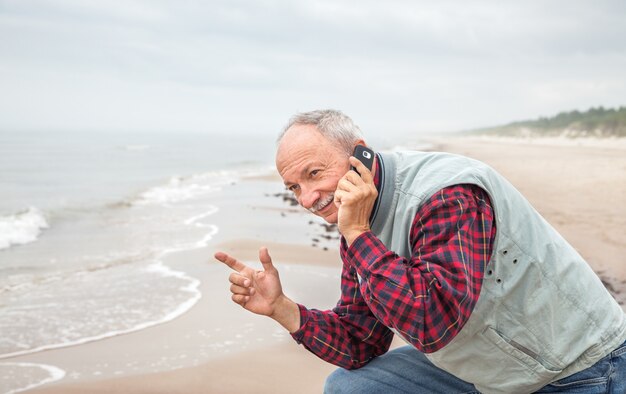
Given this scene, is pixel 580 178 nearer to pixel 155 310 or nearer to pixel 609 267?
pixel 609 267

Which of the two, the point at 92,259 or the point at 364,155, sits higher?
the point at 364,155

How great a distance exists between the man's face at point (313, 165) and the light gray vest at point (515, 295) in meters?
0.20

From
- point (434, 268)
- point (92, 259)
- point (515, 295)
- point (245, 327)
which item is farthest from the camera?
point (92, 259)

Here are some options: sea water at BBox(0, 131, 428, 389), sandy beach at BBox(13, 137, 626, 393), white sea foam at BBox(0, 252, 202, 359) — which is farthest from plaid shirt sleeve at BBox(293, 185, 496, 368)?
white sea foam at BBox(0, 252, 202, 359)

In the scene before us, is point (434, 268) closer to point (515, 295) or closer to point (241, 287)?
point (515, 295)

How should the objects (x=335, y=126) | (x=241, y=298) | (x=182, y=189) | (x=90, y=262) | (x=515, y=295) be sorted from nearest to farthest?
(x=515, y=295), (x=335, y=126), (x=241, y=298), (x=90, y=262), (x=182, y=189)

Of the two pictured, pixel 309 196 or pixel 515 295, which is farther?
pixel 309 196

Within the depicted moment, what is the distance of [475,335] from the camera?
90.6 inches

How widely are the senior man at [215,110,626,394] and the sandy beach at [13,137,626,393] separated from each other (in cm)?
215

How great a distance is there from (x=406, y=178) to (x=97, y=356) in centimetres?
386

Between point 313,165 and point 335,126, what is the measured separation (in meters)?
0.18

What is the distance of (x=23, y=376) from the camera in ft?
15.5

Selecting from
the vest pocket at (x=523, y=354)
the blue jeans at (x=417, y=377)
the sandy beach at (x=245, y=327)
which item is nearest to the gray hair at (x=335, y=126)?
the vest pocket at (x=523, y=354)

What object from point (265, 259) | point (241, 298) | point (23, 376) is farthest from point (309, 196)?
point (23, 376)
